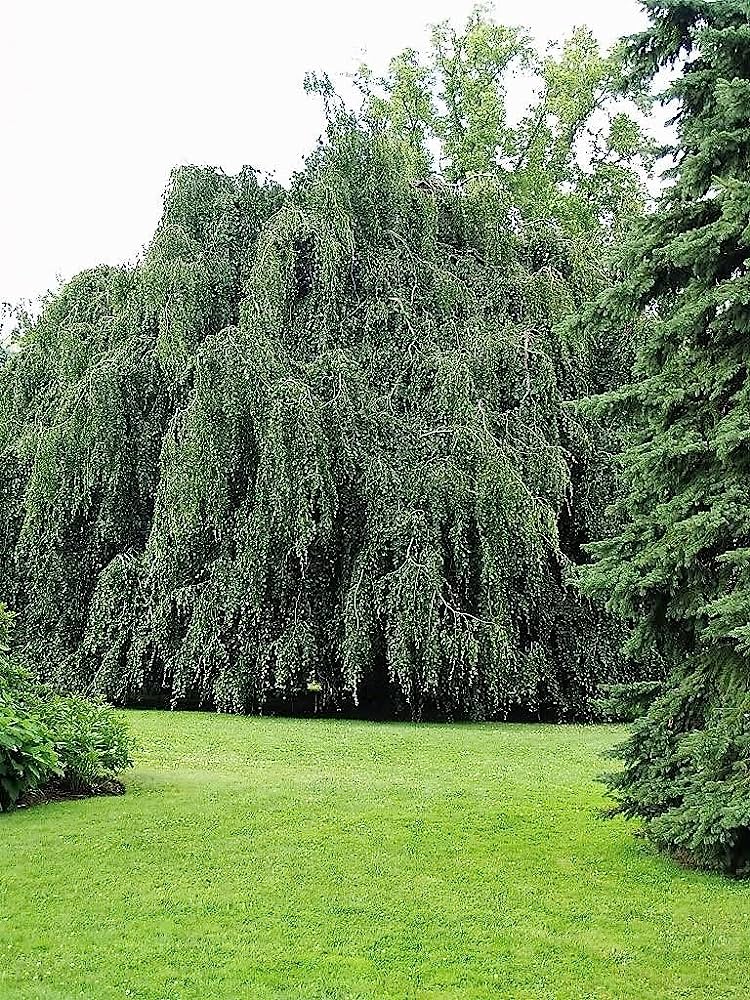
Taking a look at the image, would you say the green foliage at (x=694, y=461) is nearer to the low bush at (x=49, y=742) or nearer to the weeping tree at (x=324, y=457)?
the low bush at (x=49, y=742)

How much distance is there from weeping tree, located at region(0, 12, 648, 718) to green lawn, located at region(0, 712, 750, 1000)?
12.9 feet

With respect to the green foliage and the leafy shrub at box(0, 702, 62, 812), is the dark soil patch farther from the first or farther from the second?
the green foliage

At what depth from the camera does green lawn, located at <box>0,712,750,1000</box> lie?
12.1ft

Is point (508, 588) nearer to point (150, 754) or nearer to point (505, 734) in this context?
point (505, 734)

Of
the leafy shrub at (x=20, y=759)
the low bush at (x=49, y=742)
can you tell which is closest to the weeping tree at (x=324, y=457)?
the low bush at (x=49, y=742)

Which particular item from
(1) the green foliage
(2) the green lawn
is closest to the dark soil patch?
(2) the green lawn

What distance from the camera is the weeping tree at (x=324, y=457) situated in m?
11.4

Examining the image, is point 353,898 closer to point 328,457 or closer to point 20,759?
point 20,759

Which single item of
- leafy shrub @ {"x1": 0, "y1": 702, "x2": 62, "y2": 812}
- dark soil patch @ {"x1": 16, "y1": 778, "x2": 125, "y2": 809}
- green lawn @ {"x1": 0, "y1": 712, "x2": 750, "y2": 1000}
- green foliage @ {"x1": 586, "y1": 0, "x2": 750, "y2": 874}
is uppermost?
green foliage @ {"x1": 586, "y1": 0, "x2": 750, "y2": 874}

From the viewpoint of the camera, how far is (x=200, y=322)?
507 inches

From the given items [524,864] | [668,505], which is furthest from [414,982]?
[668,505]

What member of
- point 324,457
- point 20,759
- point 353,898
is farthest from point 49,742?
point 324,457

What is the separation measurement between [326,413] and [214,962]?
8.29m

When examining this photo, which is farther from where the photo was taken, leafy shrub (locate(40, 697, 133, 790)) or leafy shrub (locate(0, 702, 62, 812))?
leafy shrub (locate(40, 697, 133, 790))
